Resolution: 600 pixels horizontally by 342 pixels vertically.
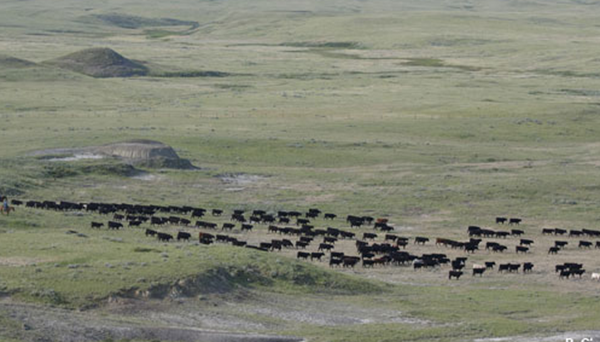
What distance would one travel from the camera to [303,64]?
15362cm

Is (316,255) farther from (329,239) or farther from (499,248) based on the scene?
(499,248)

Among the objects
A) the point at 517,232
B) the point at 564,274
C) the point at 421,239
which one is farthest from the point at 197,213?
the point at 564,274

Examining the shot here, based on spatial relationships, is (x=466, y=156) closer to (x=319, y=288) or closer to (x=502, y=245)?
(x=502, y=245)

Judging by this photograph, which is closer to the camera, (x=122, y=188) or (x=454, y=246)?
(x=454, y=246)

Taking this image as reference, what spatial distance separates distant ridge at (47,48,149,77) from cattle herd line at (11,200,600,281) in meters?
79.9

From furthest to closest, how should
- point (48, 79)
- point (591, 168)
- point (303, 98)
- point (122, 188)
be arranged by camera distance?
point (48, 79) < point (303, 98) < point (591, 168) < point (122, 188)

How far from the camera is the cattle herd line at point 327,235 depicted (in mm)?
37000

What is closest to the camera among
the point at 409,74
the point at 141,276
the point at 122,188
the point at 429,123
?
the point at 141,276

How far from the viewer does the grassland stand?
27750 mm

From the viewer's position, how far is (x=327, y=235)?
43844mm

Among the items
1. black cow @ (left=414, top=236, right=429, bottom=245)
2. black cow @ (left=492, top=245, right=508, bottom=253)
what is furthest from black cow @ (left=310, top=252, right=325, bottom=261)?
black cow @ (left=492, top=245, right=508, bottom=253)

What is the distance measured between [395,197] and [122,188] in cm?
1491

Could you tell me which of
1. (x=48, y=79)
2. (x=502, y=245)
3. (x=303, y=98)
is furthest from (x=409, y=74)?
(x=502, y=245)

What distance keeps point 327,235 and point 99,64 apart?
89.3 m
